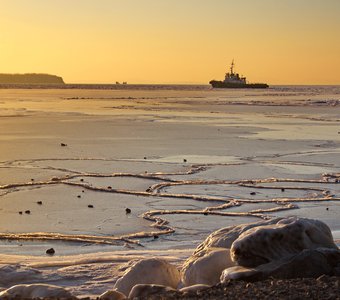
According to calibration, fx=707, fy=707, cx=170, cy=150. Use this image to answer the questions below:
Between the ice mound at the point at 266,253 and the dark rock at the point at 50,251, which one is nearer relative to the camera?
the ice mound at the point at 266,253

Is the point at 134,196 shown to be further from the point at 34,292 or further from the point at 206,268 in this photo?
the point at 34,292

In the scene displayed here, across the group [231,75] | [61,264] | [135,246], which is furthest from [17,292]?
[231,75]

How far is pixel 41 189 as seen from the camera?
14117 mm

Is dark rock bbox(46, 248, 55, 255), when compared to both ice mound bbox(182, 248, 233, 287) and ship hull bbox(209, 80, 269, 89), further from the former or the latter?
ship hull bbox(209, 80, 269, 89)

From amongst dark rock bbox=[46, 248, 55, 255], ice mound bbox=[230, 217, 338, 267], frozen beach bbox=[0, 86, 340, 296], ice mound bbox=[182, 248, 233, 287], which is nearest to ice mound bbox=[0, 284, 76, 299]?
frozen beach bbox=[0, 86, 340, 296]

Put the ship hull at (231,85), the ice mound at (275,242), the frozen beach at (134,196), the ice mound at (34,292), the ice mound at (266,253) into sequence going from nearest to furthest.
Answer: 1. the ice mound at (34,292)
2. the ice mound at (266,253)
3. the ice mound at (275,242)
4. the frozen beach at (134,196)
5. the ship hull at (231,85)

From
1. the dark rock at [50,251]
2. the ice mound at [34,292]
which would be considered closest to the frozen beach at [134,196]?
the dark rock at [50,251]

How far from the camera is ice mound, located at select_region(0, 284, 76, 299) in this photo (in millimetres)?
6836

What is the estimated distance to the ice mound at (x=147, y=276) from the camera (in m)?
7.50

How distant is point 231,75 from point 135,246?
170m

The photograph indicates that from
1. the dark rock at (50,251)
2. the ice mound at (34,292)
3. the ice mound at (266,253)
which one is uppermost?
the ice mound at (266,253)

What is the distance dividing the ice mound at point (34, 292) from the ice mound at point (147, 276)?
775 millimetres

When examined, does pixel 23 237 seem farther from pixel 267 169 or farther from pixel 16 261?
pixel 267 169

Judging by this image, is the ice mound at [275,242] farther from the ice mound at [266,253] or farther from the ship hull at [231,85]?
the ship hull at [231,85]
